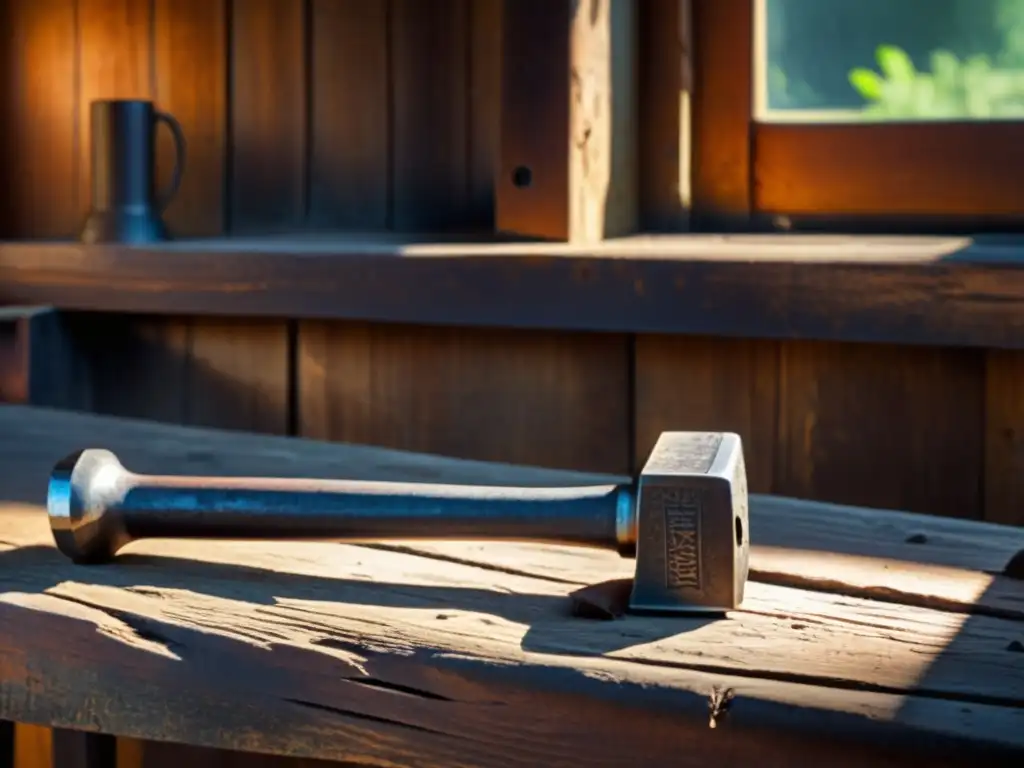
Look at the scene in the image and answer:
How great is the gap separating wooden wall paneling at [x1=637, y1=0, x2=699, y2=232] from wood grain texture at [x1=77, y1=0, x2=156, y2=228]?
2.29ft

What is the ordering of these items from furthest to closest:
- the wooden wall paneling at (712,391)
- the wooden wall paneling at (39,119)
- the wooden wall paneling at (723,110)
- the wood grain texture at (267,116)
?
the wooden wall paneling at (39,119) < the wood grain texture at (267,116) < the wooden wall paneling at (723,110) < the wooden wall paneling at (712,391)

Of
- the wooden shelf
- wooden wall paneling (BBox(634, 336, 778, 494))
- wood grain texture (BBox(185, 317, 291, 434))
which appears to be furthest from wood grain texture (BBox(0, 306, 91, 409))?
wooden wall paneling (BBox(634, 336, 778, 494))

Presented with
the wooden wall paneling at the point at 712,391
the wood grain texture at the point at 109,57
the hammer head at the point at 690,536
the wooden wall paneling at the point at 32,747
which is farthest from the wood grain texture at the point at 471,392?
the hammer head at the point at 690,536

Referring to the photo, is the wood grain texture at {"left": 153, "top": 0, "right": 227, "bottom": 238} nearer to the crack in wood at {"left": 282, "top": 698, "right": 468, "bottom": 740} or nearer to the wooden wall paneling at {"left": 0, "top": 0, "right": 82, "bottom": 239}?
the wooden wall paneling at {"left": 0, "top": 0, "right": 82, "bottom": 239}

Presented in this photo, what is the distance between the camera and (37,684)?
829mm

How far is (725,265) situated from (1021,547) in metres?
0.53

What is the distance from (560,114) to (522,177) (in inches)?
3.3

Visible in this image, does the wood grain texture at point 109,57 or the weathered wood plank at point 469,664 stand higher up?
the wood grain texture at point 109,57

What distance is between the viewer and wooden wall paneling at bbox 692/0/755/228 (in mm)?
1667

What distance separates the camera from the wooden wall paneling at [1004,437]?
1.39 m

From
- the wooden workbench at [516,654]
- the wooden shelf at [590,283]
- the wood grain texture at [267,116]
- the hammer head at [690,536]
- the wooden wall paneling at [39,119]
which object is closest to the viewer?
the wooden workbench at [516,654]

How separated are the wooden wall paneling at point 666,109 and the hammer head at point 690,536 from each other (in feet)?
3.08

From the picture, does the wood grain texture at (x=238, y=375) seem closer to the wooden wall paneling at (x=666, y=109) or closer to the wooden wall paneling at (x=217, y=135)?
the wooden wall paneling at (x=217, y=135)

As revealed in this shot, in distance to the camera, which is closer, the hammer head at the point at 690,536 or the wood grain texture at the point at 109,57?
the hammer head at the point at 690,536
